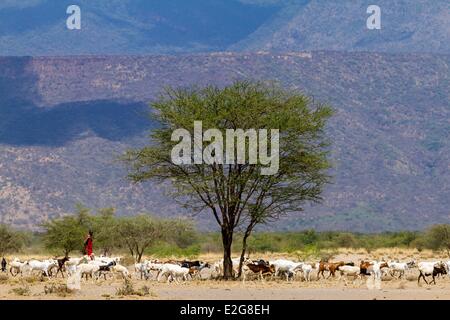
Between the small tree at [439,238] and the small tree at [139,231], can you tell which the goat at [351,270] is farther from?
the small tree at [439,238]

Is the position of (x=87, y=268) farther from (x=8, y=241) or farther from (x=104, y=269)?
(x=8, y=241)

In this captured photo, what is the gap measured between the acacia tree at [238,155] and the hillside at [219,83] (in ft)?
255

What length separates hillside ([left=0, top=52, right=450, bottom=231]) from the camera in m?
127

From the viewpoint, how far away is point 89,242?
39094 millimetres

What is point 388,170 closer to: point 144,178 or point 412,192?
point 412,192

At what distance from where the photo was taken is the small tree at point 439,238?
248 feet

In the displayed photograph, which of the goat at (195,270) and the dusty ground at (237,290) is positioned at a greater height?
the goat at (195,270)

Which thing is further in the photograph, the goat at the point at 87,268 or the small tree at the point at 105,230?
the small tree at the point at 105,230

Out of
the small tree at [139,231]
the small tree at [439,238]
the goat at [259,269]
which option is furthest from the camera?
the small tree at [439,238]

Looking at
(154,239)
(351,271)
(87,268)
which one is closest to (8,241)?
(154,239)

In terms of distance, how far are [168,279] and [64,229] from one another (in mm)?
22480

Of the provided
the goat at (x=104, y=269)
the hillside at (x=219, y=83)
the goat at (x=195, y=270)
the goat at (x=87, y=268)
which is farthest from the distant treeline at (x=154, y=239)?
the hillside at (x=219, y=83)

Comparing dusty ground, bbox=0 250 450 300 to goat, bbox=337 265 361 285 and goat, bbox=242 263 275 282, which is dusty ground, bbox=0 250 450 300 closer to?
goat, bbox=337 265 361 285
